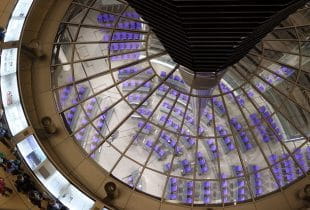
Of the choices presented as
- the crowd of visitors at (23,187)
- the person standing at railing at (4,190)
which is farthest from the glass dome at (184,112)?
the person standing at railing at (4,190)

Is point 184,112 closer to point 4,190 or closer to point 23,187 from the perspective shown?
point 23,187

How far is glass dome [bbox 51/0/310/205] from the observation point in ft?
98.2

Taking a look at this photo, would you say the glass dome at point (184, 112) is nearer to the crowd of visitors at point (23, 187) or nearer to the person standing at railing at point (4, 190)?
the crowd of visitors at point (23, 187)

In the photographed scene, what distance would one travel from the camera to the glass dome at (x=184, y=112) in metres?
29.9

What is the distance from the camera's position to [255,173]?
99.3 ft

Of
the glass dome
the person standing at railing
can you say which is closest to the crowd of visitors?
the person standing at railing

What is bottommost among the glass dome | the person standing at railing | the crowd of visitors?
the person standing at railing

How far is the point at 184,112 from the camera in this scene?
30.1 meters

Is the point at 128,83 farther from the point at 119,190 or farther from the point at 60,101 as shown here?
the point at 119,190

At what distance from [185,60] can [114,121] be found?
10962 mm

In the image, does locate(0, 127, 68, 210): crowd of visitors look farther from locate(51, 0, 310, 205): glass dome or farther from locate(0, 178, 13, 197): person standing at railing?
locate(51, 0, 310, 205): glass dome

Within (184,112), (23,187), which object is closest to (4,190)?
(23,187)

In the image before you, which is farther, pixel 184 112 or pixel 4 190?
pixel 184 112

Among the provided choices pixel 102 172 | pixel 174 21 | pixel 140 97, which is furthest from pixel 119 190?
pixel 174 21
